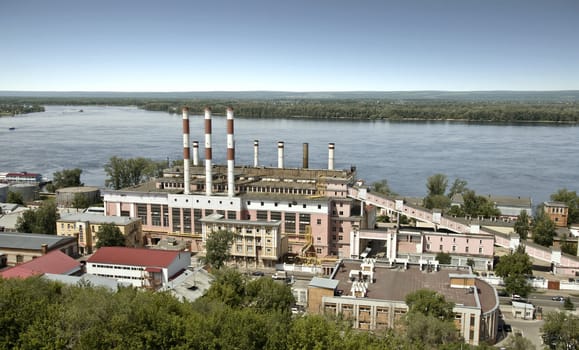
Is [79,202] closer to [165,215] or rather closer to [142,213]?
[142,213]

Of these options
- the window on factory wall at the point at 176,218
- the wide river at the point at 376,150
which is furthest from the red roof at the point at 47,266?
the wide river at the point at 376,150

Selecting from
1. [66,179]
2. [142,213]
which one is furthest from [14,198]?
[142,213]

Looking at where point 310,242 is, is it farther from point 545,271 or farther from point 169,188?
point 545,271

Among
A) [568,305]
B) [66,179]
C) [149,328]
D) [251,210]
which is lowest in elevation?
[568,305]

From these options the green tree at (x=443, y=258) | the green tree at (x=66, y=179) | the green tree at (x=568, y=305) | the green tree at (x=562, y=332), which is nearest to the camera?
the green tree at (x=562, y=332)

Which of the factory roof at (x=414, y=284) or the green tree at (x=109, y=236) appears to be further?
the green tree at (x=109, y=236)

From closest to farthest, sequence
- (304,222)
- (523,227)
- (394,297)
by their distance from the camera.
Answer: (394,297) < (304,222) < (523,227)

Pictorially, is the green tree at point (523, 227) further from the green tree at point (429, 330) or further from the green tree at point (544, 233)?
the green tree at point (429, 330)

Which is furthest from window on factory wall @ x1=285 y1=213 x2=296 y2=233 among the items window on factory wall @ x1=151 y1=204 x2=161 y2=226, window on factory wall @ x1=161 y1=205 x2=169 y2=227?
window on factory wall @ x1=151 y1=204 x2=161 y2=226
